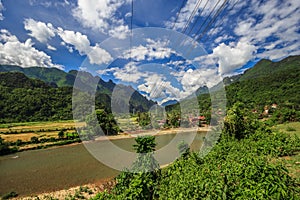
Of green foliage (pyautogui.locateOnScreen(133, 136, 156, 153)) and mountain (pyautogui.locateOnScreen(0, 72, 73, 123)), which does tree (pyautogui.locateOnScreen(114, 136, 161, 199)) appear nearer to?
green foliage (pyautogui.locateOnScreen(133, 136, 156, 153))

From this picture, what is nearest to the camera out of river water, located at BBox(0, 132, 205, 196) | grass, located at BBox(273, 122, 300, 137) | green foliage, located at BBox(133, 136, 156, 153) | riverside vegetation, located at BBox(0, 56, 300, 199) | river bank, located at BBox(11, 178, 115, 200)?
riverside vegetation, located at BBox(0, 56, 300, 199)

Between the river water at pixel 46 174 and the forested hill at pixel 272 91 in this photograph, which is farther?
the forested hill at pixel 272 91

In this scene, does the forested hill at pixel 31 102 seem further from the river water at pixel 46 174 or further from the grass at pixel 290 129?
the grass at pixel 290 129

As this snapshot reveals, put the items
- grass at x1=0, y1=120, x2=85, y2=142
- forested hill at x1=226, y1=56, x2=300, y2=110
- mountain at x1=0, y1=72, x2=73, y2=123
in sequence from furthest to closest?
mountain at x1=0, y1=72, x2=73, y2=123, forested hill at x1=226, y1=56, x2=300, y2=110, grass at x1=0, y1=120, x2=85, y2=142

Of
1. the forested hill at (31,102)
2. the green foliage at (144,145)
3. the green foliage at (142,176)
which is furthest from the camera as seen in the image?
the forested hill at (31,102)

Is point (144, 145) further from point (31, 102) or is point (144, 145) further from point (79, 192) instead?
point (31, 102)

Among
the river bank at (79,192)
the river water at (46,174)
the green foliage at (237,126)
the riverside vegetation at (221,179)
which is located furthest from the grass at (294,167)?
the river water at (46,174)

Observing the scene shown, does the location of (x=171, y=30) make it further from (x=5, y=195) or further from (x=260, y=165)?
(x=5, y=195)

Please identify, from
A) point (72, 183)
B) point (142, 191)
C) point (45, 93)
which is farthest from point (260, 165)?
point (45, 93)

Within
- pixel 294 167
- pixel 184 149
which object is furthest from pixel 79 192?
pixel 294 167

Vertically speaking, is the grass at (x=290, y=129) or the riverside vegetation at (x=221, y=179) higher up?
the riverside vegetation at (x=221, y=179)

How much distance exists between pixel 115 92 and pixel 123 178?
345 cm

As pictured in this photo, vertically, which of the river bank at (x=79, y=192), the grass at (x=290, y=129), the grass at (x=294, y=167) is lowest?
the river bank at (x=79, y=192)

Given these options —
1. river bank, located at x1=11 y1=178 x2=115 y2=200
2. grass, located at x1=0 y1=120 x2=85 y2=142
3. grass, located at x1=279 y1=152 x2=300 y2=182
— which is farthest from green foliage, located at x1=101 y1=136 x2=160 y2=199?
grass, located at x1=0 y1=120 x2=85 y2=142
